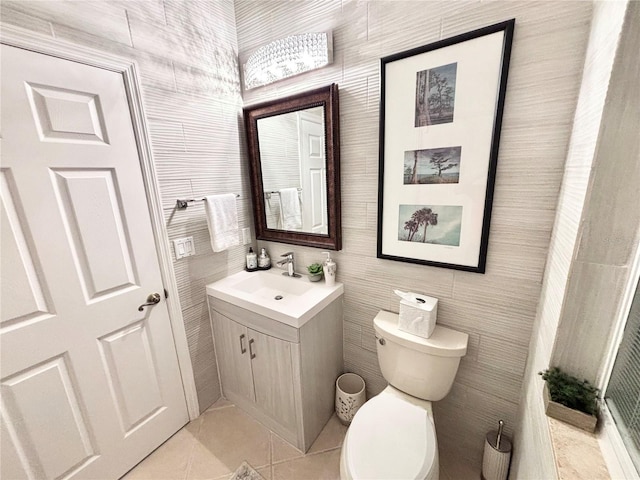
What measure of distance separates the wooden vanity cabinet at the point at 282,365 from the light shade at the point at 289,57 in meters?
1.29

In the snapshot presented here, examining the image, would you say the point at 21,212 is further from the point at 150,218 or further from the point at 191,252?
the point at 191,252

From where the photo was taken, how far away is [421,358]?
118cm

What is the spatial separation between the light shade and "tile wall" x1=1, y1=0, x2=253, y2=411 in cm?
22

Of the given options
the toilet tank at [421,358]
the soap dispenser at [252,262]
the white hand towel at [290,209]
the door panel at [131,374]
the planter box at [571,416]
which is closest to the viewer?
the planter box at [571,416]

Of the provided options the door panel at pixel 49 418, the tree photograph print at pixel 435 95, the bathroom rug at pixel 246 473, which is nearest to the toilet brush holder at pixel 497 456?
the bathroom rug at pixel 246 473

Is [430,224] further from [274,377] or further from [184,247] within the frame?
[184,247]

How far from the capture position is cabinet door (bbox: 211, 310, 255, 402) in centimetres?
151

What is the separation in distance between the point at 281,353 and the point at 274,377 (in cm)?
19

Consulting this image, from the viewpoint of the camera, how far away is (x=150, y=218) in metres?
1.31

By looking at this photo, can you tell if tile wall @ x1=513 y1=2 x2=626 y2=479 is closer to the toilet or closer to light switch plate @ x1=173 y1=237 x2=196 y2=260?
the toilet

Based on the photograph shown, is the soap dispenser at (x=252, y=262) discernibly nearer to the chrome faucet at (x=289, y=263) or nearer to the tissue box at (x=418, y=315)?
the chrome faucet at (x=289, y=263)

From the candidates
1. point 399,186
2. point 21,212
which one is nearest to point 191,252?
point 21,212

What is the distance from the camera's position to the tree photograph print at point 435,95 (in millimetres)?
1052

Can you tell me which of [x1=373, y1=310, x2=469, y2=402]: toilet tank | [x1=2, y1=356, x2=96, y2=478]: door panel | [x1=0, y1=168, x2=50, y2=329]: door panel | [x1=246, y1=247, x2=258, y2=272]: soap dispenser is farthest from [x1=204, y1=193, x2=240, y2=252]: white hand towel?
[x1=373, y1=310, x2=469, y2=402]: toilet tank
